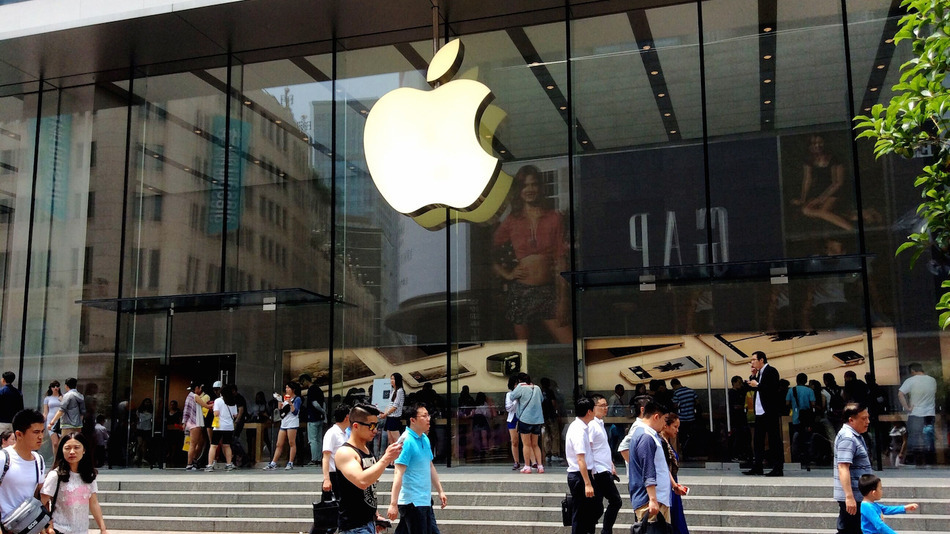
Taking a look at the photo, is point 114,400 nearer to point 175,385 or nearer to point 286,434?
point 175,385

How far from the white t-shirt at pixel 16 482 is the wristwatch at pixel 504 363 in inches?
402

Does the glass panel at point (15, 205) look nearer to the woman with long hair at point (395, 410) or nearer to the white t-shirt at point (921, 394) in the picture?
the woman with long hair at point (395, 410)

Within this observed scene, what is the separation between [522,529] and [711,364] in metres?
6.52

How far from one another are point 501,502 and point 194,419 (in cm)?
736

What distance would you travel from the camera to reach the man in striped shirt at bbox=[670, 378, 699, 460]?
1452 centimetres

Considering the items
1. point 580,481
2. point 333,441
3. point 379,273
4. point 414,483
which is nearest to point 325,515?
point 333,441

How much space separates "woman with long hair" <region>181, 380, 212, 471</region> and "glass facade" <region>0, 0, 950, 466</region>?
0.83 m

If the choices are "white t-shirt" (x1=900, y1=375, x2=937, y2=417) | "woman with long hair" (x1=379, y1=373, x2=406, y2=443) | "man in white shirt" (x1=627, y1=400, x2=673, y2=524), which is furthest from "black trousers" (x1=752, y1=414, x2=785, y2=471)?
"woman with long hair" (x1=379, y1=373, x2=406, y2=443)

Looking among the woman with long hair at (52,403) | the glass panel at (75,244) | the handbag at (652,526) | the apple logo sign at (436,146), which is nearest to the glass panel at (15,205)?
the glass panel at (75,244)

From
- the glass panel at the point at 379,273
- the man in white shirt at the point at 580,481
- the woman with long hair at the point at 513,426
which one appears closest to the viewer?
the man in white shirt at the point at 580,481

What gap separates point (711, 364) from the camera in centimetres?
1591

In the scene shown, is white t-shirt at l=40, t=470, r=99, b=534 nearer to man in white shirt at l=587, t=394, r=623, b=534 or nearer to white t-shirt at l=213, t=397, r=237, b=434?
man in white shirt at l=587, t=394, r=623, b=534

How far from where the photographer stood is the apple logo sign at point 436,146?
22.3 feet

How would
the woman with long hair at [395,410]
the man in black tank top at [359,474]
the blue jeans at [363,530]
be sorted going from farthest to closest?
the woman with long hair at [395,410] < the blue jeans at [363,530] < the man in black tank top at [359,474]
